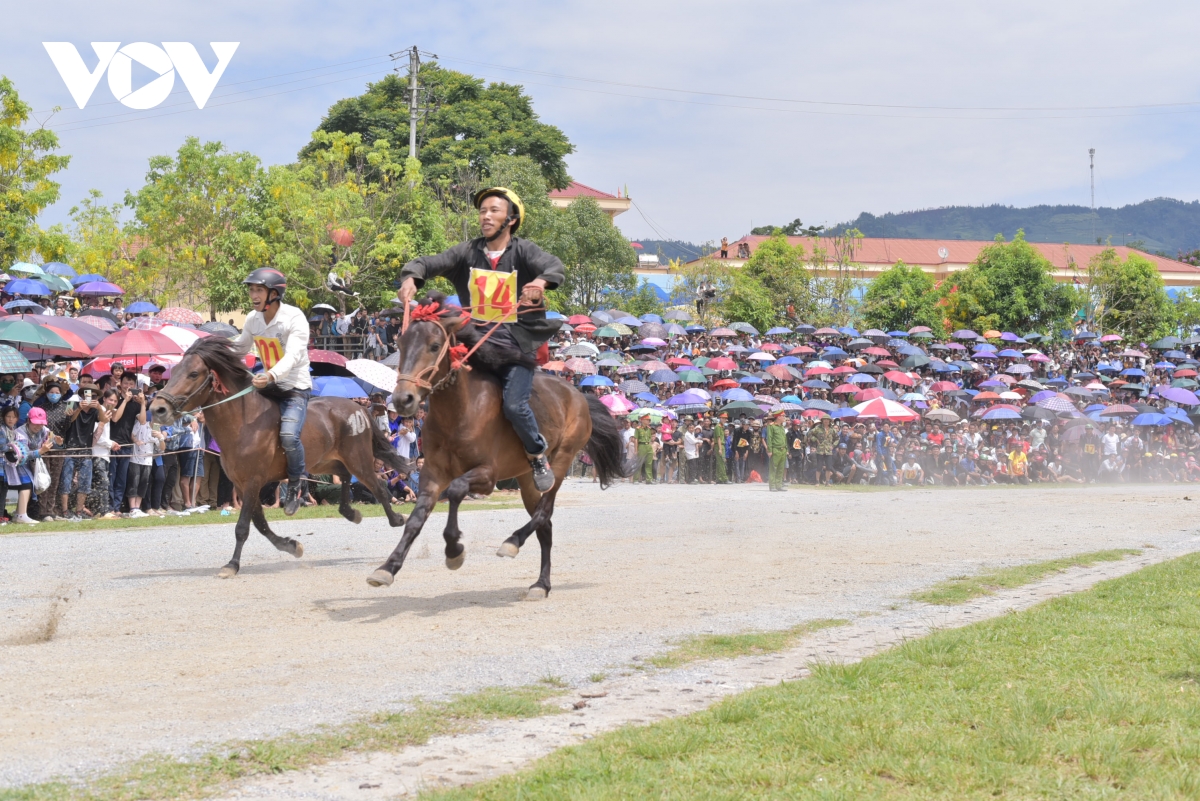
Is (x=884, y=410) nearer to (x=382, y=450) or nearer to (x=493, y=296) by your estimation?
(x=382, y=450)

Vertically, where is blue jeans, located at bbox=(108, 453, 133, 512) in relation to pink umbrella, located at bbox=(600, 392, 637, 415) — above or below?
below

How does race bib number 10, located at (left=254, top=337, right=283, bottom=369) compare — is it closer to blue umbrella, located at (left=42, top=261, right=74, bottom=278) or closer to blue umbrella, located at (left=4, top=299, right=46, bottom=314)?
blue umbrella, located at (left=4, top=299, right=46, bottom=314)

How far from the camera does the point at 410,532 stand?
28.5 feet

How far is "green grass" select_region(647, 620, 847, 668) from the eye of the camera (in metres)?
7.12

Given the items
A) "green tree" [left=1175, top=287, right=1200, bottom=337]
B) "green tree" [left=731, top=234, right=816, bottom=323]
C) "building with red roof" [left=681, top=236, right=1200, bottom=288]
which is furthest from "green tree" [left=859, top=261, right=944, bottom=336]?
"building with red roof" [left=681, top=236, right=1200, bottom=288]

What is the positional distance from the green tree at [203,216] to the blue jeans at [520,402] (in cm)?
3216

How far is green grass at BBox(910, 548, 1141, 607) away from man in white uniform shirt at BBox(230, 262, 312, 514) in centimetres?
604

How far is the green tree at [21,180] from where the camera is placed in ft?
110

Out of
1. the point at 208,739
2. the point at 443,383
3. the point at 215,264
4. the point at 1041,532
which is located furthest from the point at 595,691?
the point at 215,264

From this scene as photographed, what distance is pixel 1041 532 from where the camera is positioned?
16.4 m

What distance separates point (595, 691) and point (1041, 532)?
11.9 meters

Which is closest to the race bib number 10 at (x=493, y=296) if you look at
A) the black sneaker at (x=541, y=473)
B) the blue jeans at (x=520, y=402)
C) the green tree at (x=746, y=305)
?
the blue jeans at (x=520, y=402)

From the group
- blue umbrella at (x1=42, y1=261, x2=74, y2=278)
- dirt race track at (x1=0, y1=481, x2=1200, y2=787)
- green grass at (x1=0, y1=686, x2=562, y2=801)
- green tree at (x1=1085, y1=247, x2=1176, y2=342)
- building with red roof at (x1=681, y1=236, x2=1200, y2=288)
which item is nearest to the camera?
green grass at (x1=0, y1=686, x2=562, y2=801)

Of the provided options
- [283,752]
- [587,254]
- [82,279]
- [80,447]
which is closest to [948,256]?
[587,254]
